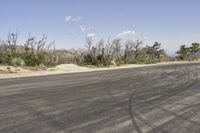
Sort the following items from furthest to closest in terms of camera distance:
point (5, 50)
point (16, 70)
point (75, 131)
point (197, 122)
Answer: point (5, 50) → point (16, 70) → point (197, 122) → point (75, 131)

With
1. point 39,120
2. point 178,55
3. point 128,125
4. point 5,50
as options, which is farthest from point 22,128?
point 178,55

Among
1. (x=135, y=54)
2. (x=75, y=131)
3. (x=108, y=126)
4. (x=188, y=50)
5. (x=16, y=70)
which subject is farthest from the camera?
(x=188, y=50)

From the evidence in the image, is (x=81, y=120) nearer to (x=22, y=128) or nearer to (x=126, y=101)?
(x=22, y=128)

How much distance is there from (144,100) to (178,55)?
6553 centimetres

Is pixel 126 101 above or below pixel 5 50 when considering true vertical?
below

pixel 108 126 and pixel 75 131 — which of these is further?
pixel 108 126

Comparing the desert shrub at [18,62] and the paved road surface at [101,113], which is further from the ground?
the desert shrub at [18,62]

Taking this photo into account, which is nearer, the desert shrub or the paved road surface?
the paved road surface

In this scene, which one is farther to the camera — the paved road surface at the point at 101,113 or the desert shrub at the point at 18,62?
the desert shrub at the point at 18,62

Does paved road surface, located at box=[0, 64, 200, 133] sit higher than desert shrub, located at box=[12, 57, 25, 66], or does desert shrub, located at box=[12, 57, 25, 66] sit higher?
desert shrub, located at box=[12, 57, 25, 66]

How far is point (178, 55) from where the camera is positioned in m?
74.4

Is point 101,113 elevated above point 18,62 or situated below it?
below

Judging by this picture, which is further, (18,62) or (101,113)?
(18,62)

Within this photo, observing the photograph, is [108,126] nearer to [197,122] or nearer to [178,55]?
[197,122]
